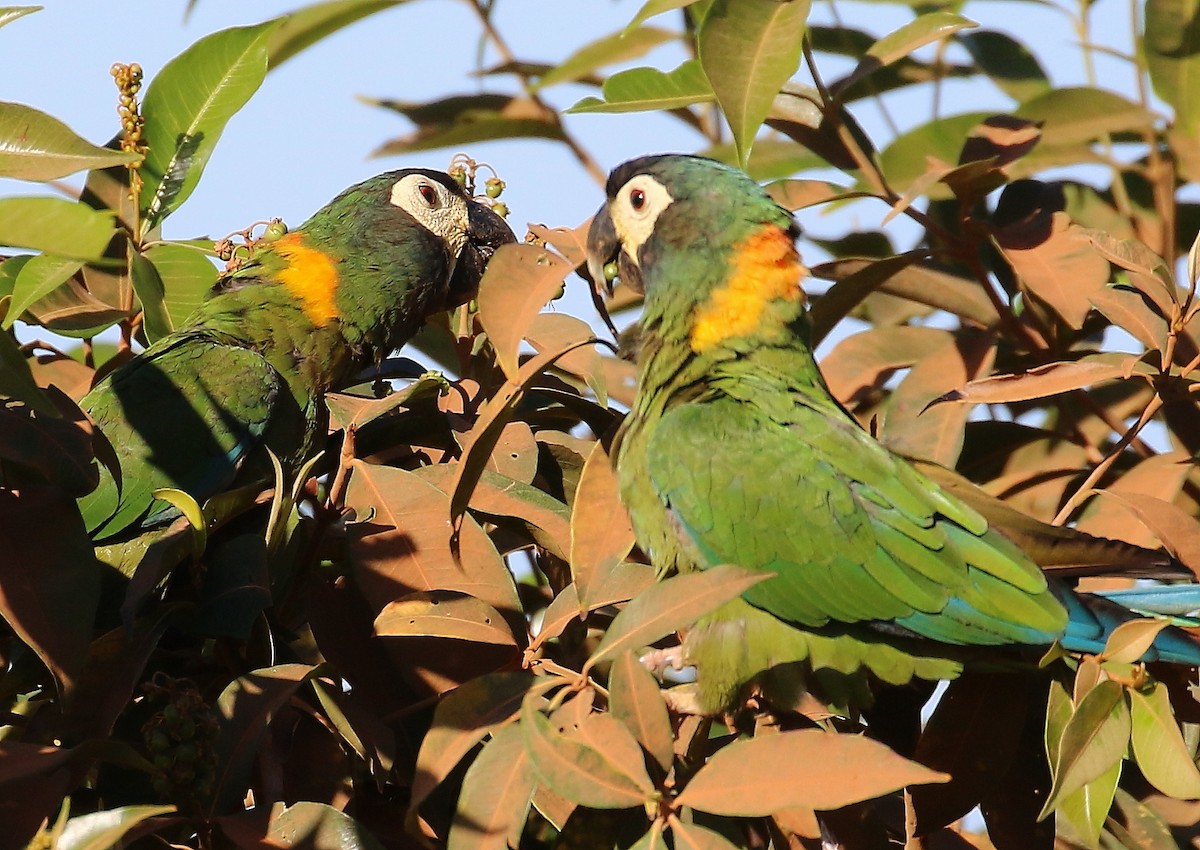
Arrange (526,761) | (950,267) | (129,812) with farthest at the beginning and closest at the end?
(950,267) < (526,761) < (129,812)

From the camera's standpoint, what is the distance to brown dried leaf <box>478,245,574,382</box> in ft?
5.16

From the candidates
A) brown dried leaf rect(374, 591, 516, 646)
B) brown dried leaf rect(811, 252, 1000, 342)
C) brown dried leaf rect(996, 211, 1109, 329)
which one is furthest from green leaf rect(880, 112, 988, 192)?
brown dried leaf rect(374, 591, 516, 646)

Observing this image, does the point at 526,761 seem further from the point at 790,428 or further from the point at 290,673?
the point at 790,428

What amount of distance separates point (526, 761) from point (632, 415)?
77cm

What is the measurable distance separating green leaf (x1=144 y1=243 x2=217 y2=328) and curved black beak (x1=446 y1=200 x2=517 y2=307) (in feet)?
2.07

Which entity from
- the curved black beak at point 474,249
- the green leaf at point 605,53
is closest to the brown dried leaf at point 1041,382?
the green leaf at point 605,53

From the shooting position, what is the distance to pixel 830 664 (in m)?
1.90

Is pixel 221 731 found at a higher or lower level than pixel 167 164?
lower

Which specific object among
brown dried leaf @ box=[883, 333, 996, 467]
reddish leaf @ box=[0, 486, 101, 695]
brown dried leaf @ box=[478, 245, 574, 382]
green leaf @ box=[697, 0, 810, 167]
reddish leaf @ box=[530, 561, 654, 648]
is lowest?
brown dried leaf @ box=[883, 333, 996, 467]

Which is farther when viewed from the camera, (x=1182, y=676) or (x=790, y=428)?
(x=790, y=428)

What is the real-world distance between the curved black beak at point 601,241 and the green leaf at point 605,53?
345 millimetres

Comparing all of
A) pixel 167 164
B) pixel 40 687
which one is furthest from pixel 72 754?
pixel 167 164

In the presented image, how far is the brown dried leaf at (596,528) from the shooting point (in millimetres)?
1607

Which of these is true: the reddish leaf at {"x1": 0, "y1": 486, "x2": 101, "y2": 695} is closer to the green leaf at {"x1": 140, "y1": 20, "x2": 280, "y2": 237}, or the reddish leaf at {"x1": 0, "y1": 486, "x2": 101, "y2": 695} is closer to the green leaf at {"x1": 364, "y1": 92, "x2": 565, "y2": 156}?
the green leaf at {"x1": 140, "y1": 20, "x2": 280, "y2": 237}
